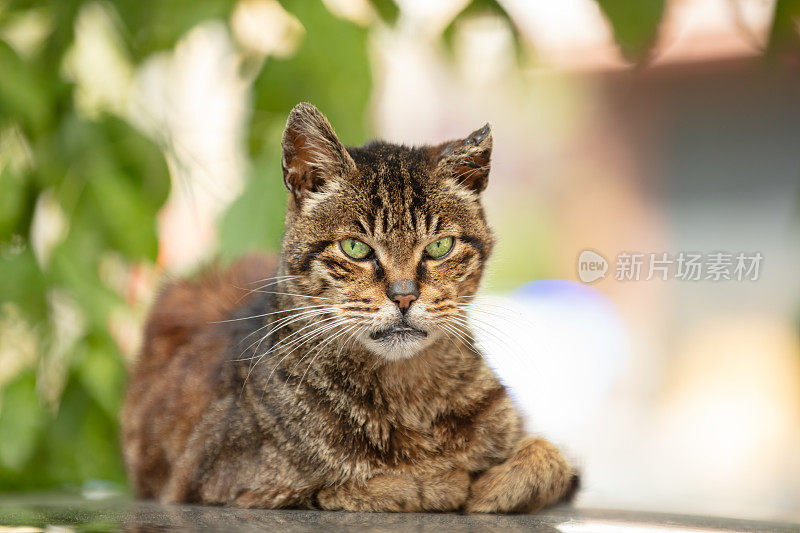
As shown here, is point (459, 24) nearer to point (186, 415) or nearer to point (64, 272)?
point (186, 415)

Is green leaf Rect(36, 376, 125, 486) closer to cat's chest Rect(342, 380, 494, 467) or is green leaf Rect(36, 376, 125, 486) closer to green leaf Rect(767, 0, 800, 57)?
cat's chest Rect(342, 380, 494, 467)

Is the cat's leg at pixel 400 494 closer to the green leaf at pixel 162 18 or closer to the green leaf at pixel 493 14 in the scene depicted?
the green leaf at pixel 493 14

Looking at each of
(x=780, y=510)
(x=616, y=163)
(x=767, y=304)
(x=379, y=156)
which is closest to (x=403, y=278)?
(x=379, y=156)

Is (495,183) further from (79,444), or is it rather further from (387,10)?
(79,444)

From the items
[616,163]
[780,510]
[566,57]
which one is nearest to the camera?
[566,57]

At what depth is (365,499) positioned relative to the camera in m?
1.07

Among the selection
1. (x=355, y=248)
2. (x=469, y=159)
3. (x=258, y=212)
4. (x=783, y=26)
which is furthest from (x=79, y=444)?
(x=783, y=26)

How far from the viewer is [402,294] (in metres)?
1.00

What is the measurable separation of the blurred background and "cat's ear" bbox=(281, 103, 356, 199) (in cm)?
18

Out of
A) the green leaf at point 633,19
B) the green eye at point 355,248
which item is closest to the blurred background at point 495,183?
the green leaf at point 633,19

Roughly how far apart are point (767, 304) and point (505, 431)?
0.49 meters

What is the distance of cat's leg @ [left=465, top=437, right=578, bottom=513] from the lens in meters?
1.06

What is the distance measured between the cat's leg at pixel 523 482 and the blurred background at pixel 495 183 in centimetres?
10

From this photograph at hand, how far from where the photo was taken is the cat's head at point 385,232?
1022mm
